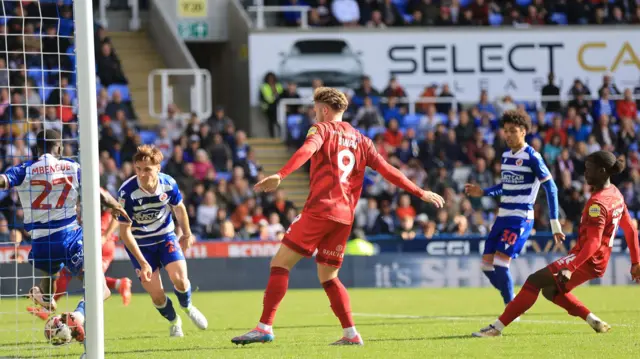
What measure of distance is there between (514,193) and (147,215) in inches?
149

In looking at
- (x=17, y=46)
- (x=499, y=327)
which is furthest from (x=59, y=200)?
(x=17, y=46)

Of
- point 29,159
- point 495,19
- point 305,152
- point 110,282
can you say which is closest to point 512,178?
point 305,152

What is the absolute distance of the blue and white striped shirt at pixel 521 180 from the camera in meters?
11.6

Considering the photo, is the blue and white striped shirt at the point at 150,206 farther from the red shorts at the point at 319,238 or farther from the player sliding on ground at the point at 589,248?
the player sliding on ground at the point at 589,248

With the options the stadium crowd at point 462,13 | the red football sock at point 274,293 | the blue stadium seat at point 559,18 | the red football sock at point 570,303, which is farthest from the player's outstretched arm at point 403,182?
the blue stadium seat at point 559,18

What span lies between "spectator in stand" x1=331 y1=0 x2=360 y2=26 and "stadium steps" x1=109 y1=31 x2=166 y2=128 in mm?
4607

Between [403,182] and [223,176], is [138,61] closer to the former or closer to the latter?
[223,176]

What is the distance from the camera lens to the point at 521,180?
11664 mm

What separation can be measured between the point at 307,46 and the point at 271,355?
19.9 m

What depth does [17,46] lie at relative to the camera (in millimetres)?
24766

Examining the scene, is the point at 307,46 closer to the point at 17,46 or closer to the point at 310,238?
the point at 17,46

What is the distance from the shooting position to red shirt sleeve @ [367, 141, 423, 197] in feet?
29.8

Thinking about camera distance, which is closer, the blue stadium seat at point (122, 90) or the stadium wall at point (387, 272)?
the stadium wall at point (387, 272)

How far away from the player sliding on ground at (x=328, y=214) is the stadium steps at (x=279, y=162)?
54.4 ft
